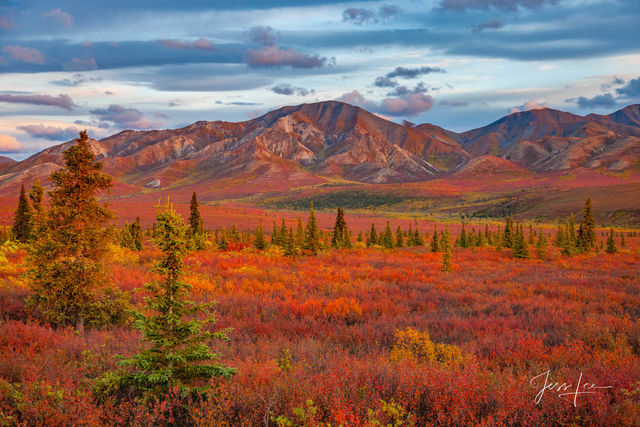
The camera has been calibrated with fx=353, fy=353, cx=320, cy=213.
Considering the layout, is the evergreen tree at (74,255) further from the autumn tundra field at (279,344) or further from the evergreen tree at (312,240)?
the evergreen tree at (312,240)

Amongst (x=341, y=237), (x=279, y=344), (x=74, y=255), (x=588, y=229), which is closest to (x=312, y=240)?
(x=341, y=237)

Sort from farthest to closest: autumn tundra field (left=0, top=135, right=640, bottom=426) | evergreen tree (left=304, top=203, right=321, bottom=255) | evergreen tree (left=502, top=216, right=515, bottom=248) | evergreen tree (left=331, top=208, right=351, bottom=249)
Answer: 1. evergreen tree (left=502, top=216, right=515, bottom=248)
2. evergreen tree (left=331, top=208, right=351, bottom=249)
3. evergreen tree (left=304, top=203, right=321, bottom=255)
4. autumn tundra field (left=0, top=135, right=640, bottom=426)

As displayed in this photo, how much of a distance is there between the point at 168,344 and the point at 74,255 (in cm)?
701

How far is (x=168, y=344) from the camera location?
499 cm

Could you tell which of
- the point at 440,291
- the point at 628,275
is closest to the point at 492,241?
the point at 628,275

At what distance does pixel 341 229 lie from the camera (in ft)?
135

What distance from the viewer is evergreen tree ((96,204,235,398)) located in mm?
4988

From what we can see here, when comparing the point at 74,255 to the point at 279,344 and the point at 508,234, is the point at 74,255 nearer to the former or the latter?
the point at 279,344

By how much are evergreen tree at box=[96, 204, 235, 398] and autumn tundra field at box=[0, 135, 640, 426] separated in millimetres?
23

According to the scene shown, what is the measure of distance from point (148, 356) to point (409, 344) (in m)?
5.49

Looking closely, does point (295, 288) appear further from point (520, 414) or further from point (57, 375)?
point (520, 414)
